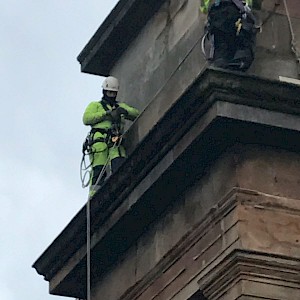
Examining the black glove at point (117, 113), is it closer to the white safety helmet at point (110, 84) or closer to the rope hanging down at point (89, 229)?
the rope hanging down at point (89, 229)

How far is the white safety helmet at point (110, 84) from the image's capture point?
87.7ft

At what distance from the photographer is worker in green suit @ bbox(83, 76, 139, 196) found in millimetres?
25641

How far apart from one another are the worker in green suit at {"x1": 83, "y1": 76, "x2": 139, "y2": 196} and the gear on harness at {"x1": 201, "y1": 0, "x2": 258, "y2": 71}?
3286mm

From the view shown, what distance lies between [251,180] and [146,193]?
2314 millimetres

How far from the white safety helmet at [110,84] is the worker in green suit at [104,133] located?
0.64 meters

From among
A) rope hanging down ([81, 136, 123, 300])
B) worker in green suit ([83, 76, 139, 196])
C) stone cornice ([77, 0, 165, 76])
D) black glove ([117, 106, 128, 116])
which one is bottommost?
rope hanging down ([81, 136, 123, 300])

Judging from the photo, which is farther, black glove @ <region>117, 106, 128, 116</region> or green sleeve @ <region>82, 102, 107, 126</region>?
black glove @ <region>117, 106, 128, 116</region>

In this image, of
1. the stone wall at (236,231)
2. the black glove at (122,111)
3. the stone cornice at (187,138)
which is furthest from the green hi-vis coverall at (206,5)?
the stone wall at (236,231)

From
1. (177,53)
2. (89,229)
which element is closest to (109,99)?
(177,53)

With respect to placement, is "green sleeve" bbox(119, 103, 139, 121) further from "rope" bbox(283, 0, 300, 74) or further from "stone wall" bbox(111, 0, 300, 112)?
"rope" bbox(283, 0, 300, 74)

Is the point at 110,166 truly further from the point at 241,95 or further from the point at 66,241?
the point at 241,95

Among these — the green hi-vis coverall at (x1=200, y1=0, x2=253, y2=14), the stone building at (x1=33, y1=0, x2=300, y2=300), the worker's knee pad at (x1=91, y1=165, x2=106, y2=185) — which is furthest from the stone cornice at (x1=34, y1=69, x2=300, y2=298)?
the green hi-vis coverall at (x1=200, y1=0, x2=253, y2=14)

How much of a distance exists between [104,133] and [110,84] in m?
1.38

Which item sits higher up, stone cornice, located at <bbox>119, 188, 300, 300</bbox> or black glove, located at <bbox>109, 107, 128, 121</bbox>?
black glove, located at <bbox>109, 107, 128, 121</bbox>
